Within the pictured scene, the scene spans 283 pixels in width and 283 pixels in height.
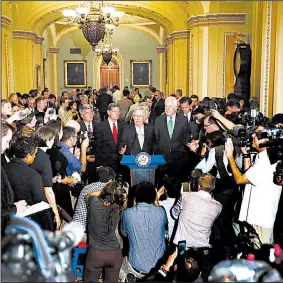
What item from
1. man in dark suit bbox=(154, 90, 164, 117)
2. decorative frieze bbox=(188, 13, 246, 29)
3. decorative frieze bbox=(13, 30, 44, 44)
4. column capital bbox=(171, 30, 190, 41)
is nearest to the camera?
man in dark suit bbox=(154, 90, 164, 117)

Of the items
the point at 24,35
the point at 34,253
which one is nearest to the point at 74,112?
the point at 24,35

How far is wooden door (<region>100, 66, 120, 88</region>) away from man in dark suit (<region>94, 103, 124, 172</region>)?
1875 cm

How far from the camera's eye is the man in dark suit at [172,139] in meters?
5.80

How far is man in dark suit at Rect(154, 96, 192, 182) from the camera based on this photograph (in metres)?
5.80

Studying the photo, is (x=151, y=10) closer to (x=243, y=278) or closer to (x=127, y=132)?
(x=127, y=132)

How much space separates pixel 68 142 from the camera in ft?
14.9

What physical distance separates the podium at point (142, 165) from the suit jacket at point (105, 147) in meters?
1.15

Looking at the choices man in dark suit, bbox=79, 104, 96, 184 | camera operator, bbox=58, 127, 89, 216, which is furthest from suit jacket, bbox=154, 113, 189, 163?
camera operator, bbox=58, 127, 89, 216

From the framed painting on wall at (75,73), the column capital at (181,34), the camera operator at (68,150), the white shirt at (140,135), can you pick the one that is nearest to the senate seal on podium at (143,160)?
the camera operator at (68,150)

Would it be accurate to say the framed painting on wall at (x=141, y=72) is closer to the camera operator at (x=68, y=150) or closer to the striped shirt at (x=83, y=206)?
the camera operator at (x=68, y=150)

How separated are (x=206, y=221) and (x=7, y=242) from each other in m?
2.42

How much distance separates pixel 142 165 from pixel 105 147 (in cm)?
138

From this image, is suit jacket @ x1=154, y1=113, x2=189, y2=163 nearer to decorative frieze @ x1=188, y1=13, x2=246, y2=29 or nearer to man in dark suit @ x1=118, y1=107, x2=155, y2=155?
man in dark suit @ x1=118, y1=107, x2=155, y2=155

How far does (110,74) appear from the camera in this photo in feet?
79.7
